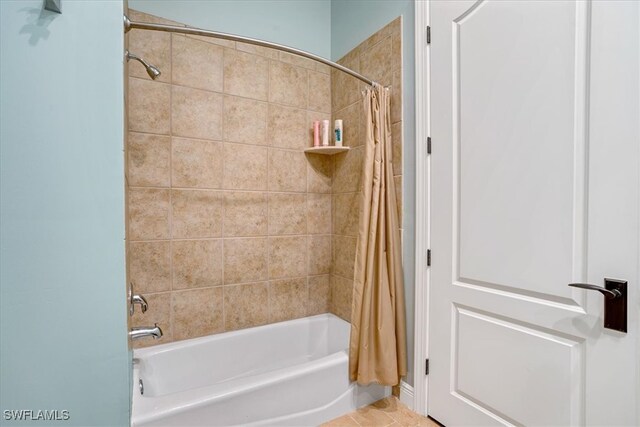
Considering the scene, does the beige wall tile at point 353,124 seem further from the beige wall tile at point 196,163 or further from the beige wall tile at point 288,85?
the beige wall tile at point 196,163

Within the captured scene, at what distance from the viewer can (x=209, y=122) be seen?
1867 millimetres

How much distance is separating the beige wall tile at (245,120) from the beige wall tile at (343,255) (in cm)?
91

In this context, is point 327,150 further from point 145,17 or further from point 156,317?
point 156,317

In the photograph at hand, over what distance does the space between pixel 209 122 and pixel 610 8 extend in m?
1.88

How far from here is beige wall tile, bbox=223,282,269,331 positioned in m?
1.95

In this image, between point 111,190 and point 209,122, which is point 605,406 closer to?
point 111,190

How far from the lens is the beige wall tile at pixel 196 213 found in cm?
179

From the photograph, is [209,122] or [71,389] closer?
[71,389]

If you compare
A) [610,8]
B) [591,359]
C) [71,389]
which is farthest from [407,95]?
[71,389]

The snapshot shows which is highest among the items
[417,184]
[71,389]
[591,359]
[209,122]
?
[209,122]

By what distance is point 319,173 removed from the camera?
89.7 inches

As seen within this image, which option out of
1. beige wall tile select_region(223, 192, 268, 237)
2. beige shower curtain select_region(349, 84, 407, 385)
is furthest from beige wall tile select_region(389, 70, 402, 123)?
beige wall tile select_region(223, 192, 268, 237)

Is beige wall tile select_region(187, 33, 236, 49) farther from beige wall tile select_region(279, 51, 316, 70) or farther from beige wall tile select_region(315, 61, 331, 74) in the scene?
beige wall tile select_region(315, 61, 331, 74)

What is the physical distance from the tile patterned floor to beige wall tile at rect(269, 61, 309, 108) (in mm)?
2001
